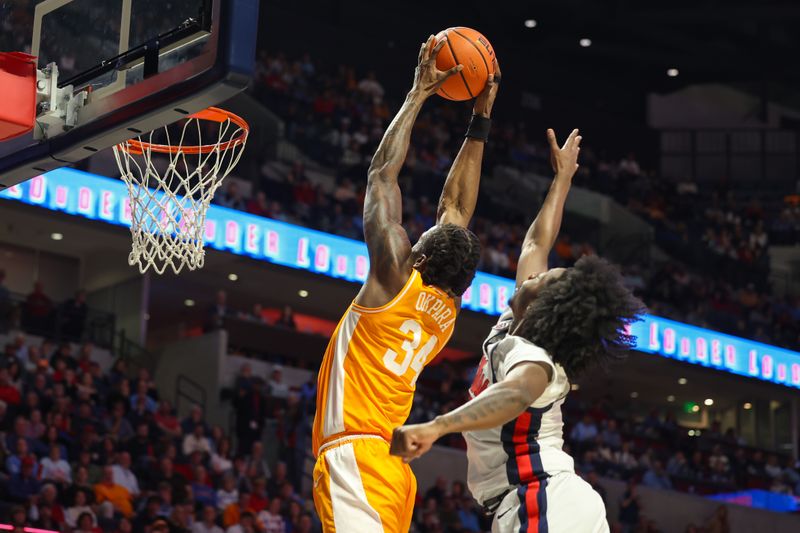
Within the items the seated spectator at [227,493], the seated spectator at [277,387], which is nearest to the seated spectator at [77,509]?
the seated spectator at [227,493]

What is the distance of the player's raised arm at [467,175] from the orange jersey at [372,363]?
60cm

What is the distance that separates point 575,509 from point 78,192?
13.0 meters

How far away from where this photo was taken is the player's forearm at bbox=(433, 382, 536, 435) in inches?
150

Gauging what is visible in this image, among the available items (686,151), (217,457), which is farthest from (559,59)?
(217,457)

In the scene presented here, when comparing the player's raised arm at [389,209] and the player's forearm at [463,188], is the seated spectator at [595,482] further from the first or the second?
the player's raised arm at [389,209]

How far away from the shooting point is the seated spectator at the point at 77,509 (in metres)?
10.8

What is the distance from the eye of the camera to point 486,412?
3885 mm

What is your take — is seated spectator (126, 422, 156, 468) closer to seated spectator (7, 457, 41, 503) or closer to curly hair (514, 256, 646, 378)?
seated spectator (7, 457, 41, 503)

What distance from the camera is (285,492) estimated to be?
13.4 m

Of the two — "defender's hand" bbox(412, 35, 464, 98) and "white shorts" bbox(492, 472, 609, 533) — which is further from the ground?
"defender's hand" bbox(412, 35, 464, 98)

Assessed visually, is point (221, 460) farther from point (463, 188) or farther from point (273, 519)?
point (463, 188)

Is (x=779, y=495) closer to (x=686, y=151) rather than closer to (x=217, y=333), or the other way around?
(x=217, y=333)

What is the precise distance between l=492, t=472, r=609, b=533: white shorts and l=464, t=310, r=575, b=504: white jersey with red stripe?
0.04 m

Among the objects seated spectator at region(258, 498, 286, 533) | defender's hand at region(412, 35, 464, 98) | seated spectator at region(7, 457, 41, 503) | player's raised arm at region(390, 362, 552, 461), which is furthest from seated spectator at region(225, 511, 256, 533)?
player's raised arm at region(390, 362, 552, 461)
